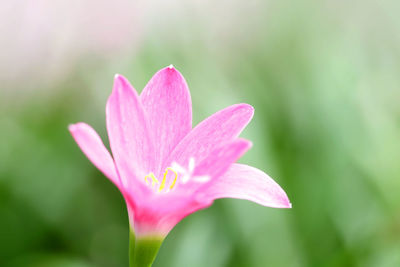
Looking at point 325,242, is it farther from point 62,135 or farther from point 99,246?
point 62,135

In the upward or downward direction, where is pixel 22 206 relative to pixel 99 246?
upward

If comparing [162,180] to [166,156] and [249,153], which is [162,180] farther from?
[249,153]

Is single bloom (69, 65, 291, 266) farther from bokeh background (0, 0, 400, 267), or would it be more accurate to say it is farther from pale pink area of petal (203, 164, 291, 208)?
bokeh background (0, 0, 400, 267)

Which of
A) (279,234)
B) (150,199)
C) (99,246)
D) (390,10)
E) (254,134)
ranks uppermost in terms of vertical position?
(390,10)

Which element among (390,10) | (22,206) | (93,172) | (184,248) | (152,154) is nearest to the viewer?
(152,154)

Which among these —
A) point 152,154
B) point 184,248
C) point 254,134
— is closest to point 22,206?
point 184,248

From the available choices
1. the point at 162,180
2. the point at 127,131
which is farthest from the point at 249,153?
the point at 127,131

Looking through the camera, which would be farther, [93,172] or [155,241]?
[93,172]

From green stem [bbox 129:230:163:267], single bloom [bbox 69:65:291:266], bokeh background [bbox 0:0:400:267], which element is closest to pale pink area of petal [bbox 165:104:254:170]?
single bloom [bbox 69:65:291:266]

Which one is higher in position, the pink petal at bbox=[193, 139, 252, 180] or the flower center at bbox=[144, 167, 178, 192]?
the pink petal at bbox=[193, 139, 252, 180]
